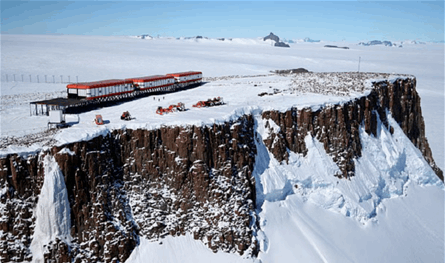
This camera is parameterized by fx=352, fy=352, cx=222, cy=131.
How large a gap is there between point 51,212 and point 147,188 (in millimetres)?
7677

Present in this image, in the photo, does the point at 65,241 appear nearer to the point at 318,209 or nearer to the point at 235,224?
the point at 235,224

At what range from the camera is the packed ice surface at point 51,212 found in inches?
1009

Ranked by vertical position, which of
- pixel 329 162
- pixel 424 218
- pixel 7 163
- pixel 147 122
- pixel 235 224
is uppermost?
pixel 147 122

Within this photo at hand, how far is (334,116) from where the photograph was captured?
4019 cm

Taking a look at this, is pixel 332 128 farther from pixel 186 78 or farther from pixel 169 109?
pixel 186 78

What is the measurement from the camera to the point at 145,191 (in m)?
30.3

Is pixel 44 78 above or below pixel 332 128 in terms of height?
above

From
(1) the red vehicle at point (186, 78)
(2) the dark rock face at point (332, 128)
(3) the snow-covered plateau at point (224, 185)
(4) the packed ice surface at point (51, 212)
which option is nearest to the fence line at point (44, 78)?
(1) the red vehicle at point (186, 78)

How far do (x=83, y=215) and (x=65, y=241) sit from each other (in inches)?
86.1

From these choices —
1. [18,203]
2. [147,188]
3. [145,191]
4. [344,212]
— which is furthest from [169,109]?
[344,212]

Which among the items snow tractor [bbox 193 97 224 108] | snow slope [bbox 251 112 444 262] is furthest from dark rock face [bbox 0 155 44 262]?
snow tractor [bbox 193 97 224 108]

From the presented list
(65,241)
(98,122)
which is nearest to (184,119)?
(98,122)

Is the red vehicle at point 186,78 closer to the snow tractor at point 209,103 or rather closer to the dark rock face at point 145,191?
the snow tractor at point 209,103

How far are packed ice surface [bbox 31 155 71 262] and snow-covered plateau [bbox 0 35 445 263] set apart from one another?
0.07 meters
